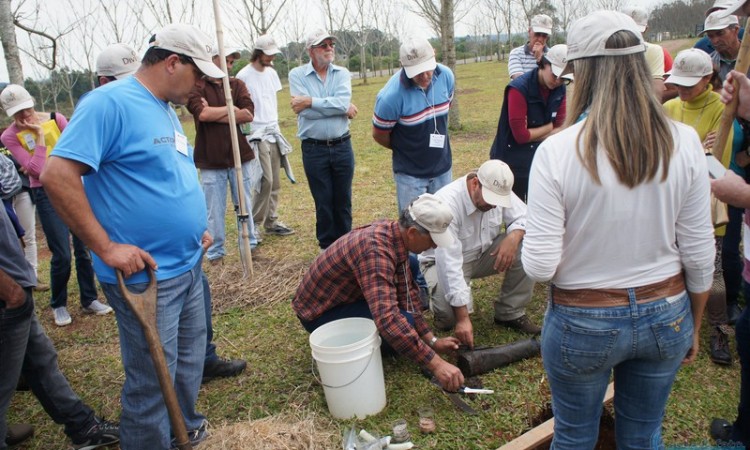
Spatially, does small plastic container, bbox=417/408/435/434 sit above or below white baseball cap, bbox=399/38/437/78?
below

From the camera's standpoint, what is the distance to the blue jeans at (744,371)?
221 cm

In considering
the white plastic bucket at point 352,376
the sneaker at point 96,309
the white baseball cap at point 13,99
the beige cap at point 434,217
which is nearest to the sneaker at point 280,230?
the sneaker at point 96,309

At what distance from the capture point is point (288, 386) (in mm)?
3229

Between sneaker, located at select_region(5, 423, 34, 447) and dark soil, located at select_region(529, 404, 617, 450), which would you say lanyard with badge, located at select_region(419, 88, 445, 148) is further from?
sneaker, located at select_region(5, 423, 34, 447)

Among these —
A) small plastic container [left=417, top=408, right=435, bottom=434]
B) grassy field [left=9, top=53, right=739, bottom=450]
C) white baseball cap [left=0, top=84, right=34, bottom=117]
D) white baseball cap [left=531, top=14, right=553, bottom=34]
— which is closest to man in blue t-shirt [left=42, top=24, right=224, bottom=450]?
grassy field [left=9, top=53, right=739, bottom=450]

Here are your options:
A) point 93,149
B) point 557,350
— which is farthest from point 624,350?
point 93,149

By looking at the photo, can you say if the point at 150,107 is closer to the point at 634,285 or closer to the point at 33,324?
the point at 33,324

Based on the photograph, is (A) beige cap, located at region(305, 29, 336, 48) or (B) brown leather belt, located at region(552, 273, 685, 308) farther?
(A) beige cap, located at region(305, 29, 336, 48)

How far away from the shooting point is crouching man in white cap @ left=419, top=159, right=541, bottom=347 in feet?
10.2

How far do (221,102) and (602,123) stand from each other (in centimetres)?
409

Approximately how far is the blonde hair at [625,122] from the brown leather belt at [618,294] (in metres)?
0.32

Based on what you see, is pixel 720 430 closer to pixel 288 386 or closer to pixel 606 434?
pixel 606 434

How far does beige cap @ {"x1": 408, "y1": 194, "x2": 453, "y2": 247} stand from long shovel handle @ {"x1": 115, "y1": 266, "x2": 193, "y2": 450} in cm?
125

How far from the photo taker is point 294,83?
15.8ft
